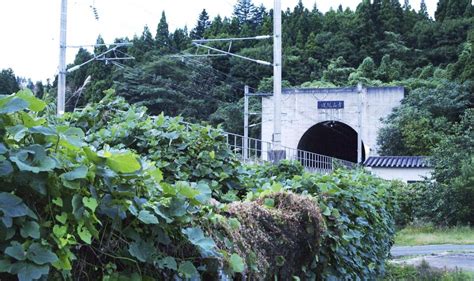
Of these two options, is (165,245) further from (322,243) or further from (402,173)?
(402,173)

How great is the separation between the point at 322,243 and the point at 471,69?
46.0 metres

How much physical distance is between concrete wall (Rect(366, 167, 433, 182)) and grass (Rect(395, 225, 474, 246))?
7326 millimetres

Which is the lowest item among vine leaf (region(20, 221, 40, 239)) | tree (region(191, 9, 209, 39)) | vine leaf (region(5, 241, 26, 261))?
vine leaf (region(5, 241, 26, 261))

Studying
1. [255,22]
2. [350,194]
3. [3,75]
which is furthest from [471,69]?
[350,194]

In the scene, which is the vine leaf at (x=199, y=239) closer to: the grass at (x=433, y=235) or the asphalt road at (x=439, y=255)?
the asphalt road at (x=439, y=255)

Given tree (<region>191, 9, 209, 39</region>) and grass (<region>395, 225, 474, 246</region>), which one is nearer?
grass (<region>395, 225, 474, 246</region>)

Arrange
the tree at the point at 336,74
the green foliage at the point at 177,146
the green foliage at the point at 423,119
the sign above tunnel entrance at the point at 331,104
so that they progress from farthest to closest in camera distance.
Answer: the tree at the point at 336,74 → the sign above tunnel entrance at the point at 331,104 → the green foliage at the point at 423,119 → the green foliage at the point at 177,146

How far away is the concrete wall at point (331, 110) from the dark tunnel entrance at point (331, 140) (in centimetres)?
124

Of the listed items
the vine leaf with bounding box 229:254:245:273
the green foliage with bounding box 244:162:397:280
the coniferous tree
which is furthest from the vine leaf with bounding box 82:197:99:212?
the coniferous tree

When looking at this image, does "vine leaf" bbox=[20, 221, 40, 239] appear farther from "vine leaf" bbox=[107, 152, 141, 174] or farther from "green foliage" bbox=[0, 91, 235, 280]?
"vine leaf" bbox=[107, 152, 141, 174]

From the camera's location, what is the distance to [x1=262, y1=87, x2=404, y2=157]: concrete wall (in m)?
44.2

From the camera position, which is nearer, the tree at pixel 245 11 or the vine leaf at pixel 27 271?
the vine leaf at pixel 27 271

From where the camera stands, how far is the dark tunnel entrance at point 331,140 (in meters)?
48.4

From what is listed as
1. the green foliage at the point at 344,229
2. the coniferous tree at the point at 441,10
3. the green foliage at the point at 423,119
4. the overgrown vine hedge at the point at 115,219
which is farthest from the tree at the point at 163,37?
the overgrown vine hedge at the point at 115,219
